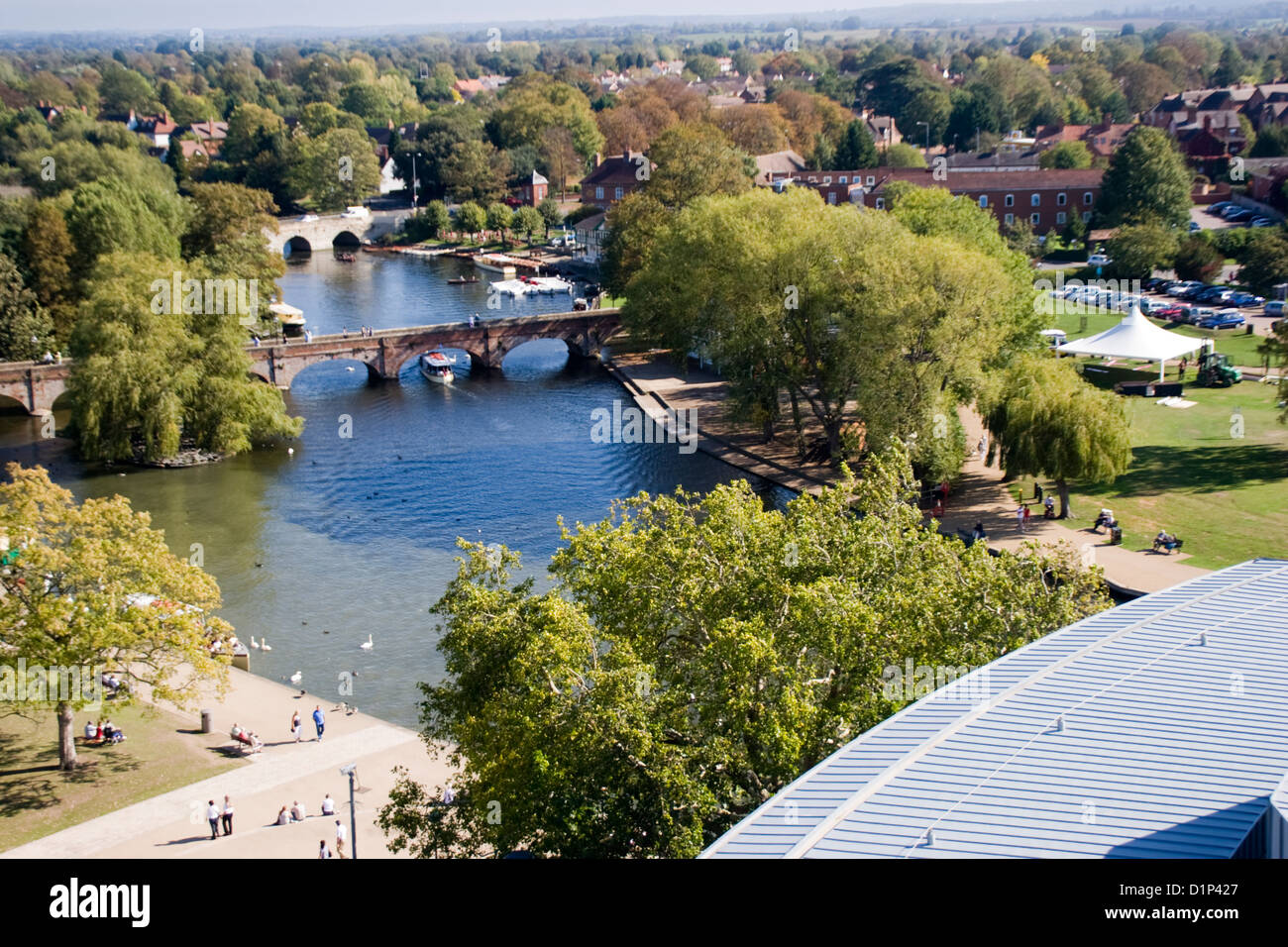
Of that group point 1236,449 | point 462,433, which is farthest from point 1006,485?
point 462,433

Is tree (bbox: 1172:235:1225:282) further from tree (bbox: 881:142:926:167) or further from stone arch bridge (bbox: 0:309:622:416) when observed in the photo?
tree (bbox: 881:142:926:167)

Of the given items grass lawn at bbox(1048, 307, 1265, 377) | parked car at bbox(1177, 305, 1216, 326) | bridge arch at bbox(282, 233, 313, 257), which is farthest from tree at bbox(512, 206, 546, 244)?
parked car at bbox(1177, 305, 1216, 326)

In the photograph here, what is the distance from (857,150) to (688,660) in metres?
93.2

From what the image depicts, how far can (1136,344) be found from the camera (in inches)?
2122

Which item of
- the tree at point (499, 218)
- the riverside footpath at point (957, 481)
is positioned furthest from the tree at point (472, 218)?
the riverside footpath at point (957, 481)

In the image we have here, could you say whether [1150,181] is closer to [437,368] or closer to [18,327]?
[437,368]

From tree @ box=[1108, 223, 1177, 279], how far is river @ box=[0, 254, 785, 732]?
30.7 meters

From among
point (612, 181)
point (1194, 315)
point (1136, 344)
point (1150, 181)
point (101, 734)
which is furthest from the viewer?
point (612, 181)

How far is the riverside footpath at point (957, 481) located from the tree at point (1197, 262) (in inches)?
1129

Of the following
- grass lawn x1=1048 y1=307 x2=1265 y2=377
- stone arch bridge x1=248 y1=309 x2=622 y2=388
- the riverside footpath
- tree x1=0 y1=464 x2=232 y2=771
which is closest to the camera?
tree x1=0 y1=464 x2=232 y2=771

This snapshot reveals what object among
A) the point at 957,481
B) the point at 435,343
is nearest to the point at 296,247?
the point at 435,343

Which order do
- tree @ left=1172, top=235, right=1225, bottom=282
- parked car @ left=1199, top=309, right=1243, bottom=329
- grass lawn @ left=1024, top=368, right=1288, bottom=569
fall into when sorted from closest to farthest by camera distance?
grass lawn @ left=1024, top=368, right=1288, bottom=569 < parked car @ left=1199, top=309, right=1243, bottom=329 < tree @ left=1172, top=235, right=1225, bottom=282

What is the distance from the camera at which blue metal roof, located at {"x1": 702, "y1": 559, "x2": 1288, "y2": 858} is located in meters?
14.7

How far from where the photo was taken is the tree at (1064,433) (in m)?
39.5
